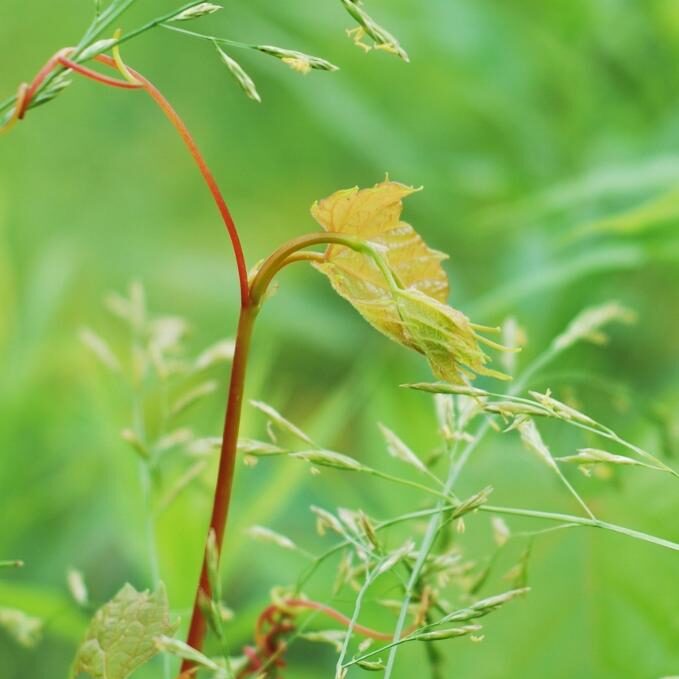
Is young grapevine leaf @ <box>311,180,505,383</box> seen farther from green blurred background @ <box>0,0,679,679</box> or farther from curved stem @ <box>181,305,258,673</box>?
green blurred background @ <box>0,0,679,679</box>

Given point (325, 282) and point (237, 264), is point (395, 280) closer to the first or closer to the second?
point (237, 264)

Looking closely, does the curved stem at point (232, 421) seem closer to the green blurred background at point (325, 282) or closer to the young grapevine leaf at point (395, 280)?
the young grapevine leaf at point (395, 280)

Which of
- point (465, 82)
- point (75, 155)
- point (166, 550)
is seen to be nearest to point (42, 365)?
point (166, 550)

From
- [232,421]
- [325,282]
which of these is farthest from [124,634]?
[325,282]

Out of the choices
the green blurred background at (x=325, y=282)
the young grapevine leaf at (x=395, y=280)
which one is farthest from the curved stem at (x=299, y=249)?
the green blurred background at (x=325, y=282)

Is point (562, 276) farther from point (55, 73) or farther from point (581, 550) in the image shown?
point (55, 73)

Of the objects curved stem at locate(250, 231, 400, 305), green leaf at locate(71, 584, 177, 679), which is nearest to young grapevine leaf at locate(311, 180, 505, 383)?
curved stem at locate(250, 231, 400, 305)
